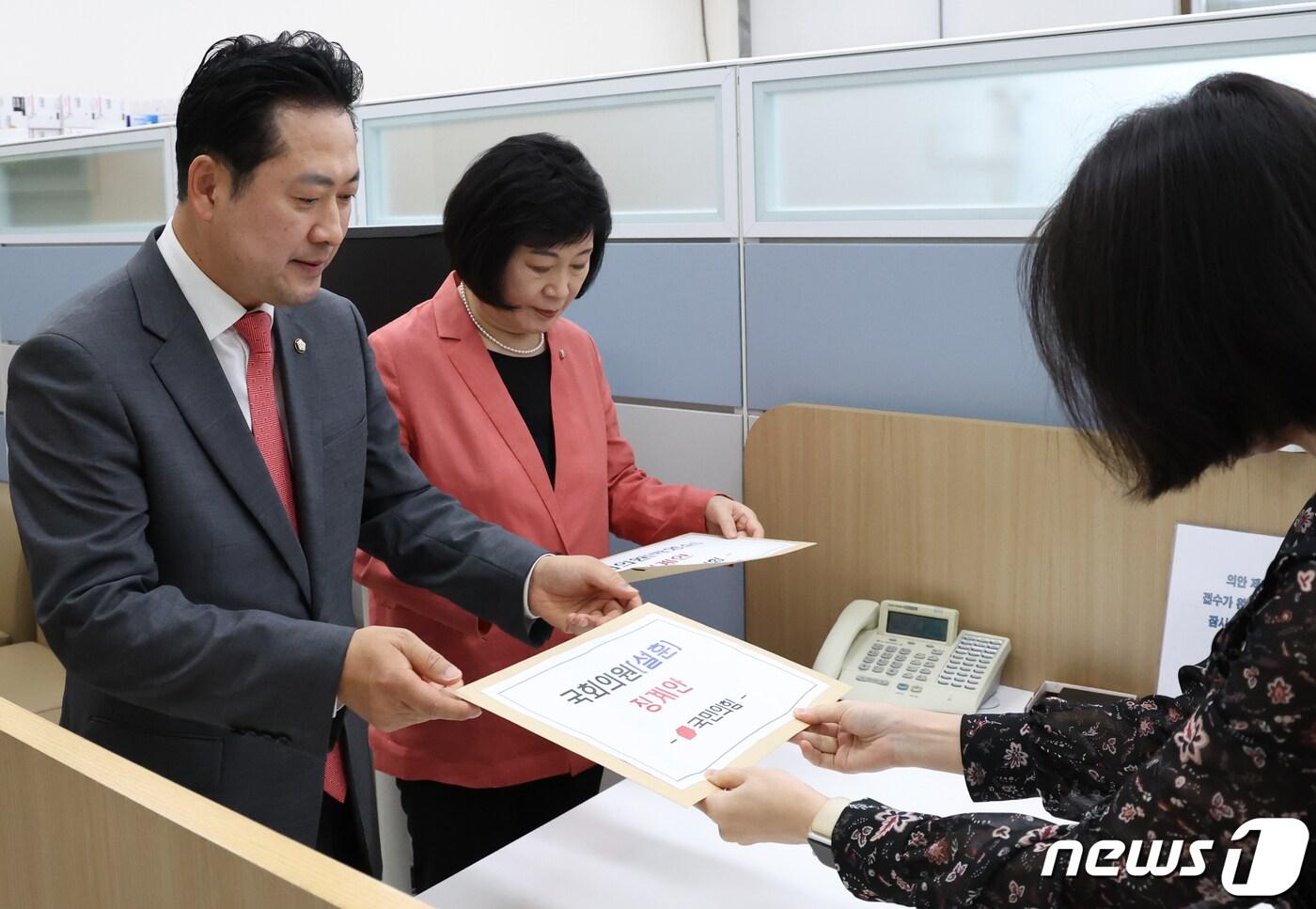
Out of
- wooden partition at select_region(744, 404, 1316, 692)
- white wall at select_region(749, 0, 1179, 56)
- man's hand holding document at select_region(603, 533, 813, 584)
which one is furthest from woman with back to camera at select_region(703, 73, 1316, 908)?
white wall at select_region(749, 0, 1179, 56)

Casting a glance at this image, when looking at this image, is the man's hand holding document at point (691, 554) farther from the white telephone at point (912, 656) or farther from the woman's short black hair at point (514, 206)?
the woman's short black hair at point (514, 206)

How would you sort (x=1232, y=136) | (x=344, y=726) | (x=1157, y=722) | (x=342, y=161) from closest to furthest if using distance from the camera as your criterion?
(x=1232, y=136)
(x=1157, y=722)
(x=342, y=161)
(x=344, y=726)

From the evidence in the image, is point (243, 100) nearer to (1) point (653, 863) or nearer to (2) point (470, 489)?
(2) point (470, 489)

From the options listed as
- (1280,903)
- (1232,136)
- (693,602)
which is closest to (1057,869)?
(1280,903)

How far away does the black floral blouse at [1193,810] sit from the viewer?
2.37 feet

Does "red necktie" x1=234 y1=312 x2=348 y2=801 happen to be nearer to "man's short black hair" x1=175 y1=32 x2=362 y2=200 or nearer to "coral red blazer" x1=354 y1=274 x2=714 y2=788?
"man's short black hair" x1=175 y1=32 x2=362 y2=200

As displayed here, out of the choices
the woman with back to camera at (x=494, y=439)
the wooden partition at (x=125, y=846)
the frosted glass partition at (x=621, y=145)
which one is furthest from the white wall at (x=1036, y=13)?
the wooden partition at (x=125, y=846)

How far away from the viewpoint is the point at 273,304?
1314 millimetres

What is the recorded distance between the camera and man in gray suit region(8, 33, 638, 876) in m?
1.16

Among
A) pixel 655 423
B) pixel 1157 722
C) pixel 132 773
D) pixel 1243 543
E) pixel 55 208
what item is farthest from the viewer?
pixel 55 208

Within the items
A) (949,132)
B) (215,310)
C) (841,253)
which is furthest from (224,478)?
(949,132)

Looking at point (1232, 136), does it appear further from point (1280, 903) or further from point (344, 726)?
point (344, 726)

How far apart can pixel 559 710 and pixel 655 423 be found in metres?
1.04

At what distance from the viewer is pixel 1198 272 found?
0.75m
